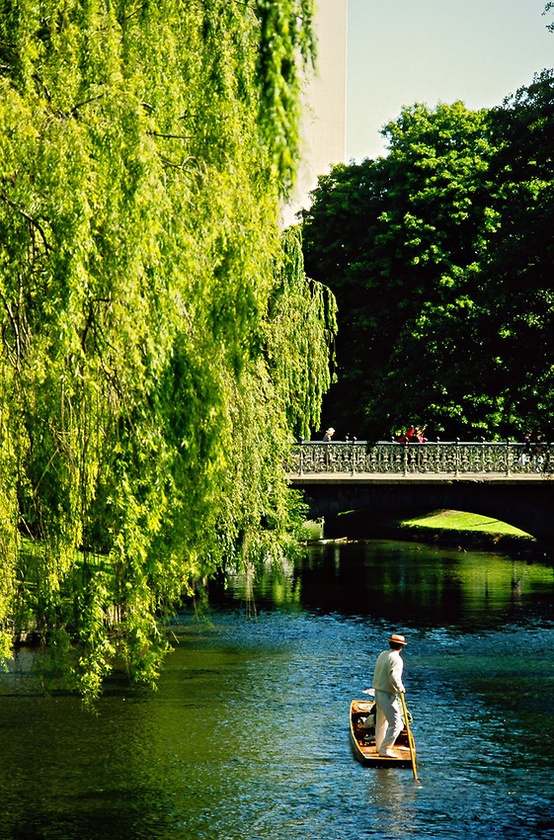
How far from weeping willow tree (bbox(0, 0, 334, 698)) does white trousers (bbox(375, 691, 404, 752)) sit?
4751mm

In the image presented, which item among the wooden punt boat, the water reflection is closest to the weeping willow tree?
the wooden punt boat

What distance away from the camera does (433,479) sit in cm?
4091

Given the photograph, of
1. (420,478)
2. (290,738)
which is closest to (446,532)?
(420,478)

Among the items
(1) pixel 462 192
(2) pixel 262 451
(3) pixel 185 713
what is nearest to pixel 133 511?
(3) pixel 185 713

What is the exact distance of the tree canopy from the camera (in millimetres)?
32656

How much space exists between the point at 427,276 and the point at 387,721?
29903mm

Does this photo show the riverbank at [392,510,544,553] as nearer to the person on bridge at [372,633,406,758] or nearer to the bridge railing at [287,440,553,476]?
the bridge railing at [287,440,553,476]

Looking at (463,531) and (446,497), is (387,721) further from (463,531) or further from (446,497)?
(463,531)

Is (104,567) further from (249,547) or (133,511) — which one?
(249,547)

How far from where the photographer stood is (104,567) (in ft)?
39.4

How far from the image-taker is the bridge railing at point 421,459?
136 ft

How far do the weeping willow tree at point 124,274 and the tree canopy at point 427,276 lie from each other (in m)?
20.0

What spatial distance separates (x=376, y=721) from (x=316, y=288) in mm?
15842

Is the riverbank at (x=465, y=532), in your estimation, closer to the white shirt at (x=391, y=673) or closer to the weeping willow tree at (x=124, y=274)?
the white shirt at (x=391, y=673)
